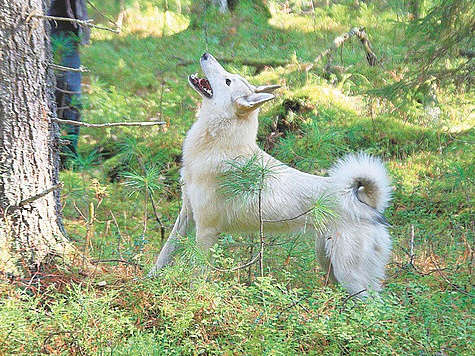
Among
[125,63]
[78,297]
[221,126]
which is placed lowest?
[78,297]

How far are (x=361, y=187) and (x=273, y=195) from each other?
0.75 meters

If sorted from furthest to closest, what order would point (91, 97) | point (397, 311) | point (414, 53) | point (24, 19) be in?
point (91, 97)
point (414, 53)
point (24, 19)
point (397, 311)

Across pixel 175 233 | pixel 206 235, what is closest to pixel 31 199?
pixel 175 233

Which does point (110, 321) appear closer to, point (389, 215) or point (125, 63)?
point (389, 215)

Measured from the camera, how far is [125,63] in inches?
376

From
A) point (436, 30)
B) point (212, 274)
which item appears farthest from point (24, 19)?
point (436, 30)

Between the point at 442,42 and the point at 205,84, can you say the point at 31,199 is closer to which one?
the point at 205,84

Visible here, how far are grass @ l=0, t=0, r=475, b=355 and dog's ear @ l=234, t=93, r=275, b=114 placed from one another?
0.96m

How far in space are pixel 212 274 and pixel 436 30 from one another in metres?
4.03

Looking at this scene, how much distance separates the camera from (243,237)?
5.19m

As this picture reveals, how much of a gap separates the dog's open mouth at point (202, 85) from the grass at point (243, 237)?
810 mm

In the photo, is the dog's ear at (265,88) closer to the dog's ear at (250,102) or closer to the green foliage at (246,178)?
the dog's ear at (250,102)

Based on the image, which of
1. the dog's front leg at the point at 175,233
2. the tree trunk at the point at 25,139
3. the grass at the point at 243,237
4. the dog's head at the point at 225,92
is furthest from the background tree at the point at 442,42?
the tree trunk at the point at 25,139

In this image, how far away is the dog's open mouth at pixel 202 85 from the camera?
15.3 feet
